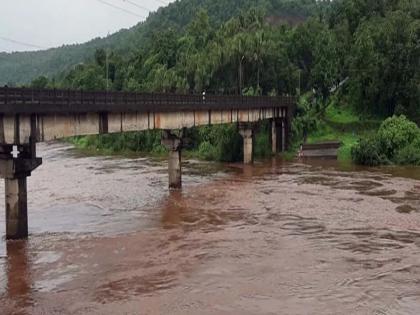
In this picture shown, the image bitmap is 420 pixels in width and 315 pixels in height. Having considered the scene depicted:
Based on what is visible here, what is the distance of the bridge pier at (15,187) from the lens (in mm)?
28516

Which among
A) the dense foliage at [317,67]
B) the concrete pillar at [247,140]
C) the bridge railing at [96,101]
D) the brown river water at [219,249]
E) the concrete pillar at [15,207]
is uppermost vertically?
the dense foliage at [317,67]

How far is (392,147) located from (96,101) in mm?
35812

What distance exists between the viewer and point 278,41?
324ft

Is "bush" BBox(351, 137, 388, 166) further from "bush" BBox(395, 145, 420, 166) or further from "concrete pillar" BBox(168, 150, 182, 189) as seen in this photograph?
"concrete pillar" BBox(168, 150, 182, 189)

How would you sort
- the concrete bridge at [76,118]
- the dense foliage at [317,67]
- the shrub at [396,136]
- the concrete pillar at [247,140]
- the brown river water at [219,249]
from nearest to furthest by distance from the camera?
the brown river water at [219,249], the concrete bridge at [76,118], the shrub at [396,136], the concrete pillar at [247,140], the dense foliage at [317,67]

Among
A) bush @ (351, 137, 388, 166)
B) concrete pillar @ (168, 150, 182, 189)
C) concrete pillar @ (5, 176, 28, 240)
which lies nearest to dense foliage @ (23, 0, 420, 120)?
bush @ (351, 137, 388, 166)

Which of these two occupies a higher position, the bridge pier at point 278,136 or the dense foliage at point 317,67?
the dense foliage at point 317,67

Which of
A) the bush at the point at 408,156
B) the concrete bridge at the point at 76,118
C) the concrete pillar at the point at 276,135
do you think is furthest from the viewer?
the concrete pillar at the point at 276,135

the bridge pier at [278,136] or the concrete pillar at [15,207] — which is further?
the bridge pier at [278,136]

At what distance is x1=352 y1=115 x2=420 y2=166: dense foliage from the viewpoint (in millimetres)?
59378

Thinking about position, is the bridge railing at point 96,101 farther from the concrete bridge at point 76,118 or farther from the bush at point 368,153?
the bush at point 368,153

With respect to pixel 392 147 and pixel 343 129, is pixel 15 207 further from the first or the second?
pixel 343 129

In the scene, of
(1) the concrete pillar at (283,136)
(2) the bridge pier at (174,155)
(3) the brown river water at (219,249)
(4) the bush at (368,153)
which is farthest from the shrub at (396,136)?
(2) the bridge pier at (174,155)

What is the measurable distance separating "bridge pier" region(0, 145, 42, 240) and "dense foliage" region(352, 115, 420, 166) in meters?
39.1
